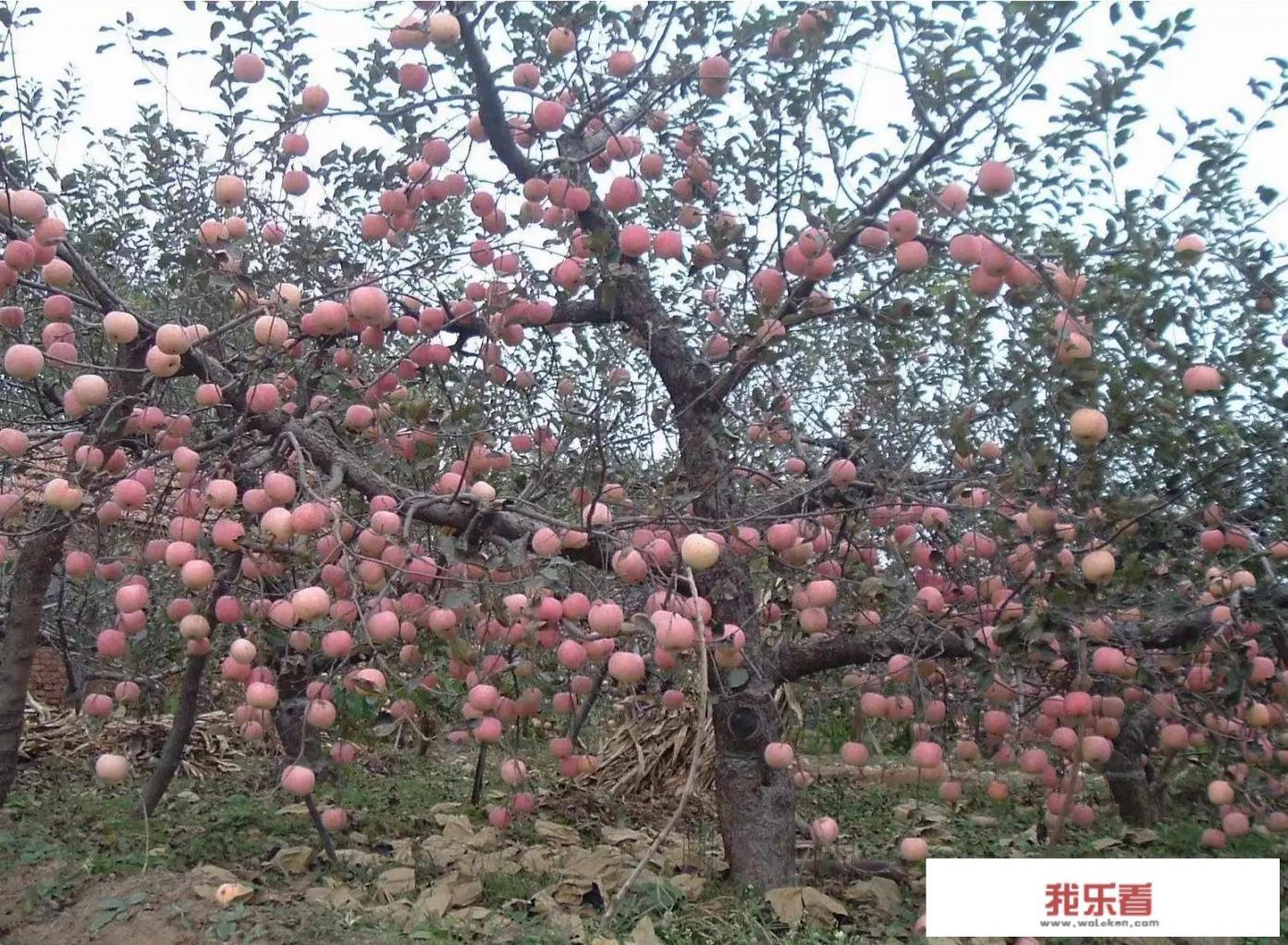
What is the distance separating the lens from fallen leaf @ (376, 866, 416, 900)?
11.4ft

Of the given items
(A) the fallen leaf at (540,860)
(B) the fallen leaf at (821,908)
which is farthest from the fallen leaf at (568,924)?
(B) the fallen leaf at (821,908)

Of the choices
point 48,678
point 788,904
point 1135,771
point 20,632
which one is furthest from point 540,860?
point 48,678

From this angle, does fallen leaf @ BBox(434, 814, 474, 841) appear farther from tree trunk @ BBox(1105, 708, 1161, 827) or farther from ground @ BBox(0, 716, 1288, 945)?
tree trunk @ BBox(1105, 708, 1161, 827)

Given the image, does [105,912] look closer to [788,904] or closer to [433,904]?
[433,904]

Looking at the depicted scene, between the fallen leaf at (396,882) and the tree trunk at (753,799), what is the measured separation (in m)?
1.11

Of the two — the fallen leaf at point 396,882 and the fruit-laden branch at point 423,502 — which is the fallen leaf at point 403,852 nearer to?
the fallen leaf at point 396,882

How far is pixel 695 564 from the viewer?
2.42 meters

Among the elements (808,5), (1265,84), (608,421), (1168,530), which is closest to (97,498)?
(608,421)

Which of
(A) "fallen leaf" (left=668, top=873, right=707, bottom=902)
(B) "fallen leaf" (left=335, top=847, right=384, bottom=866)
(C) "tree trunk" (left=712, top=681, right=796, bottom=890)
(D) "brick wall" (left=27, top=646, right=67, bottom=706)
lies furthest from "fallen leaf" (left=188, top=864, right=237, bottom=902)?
(D) "brick wall" (left=27, top=646, right=67, bottom=706)

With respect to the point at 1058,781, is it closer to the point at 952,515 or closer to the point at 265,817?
the point at 952,515

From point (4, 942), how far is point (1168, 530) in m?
3.63

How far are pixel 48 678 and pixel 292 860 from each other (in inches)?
218

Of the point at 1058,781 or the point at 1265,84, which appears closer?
the point at 1265,84

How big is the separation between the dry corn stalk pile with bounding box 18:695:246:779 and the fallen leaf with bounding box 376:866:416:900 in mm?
2556
